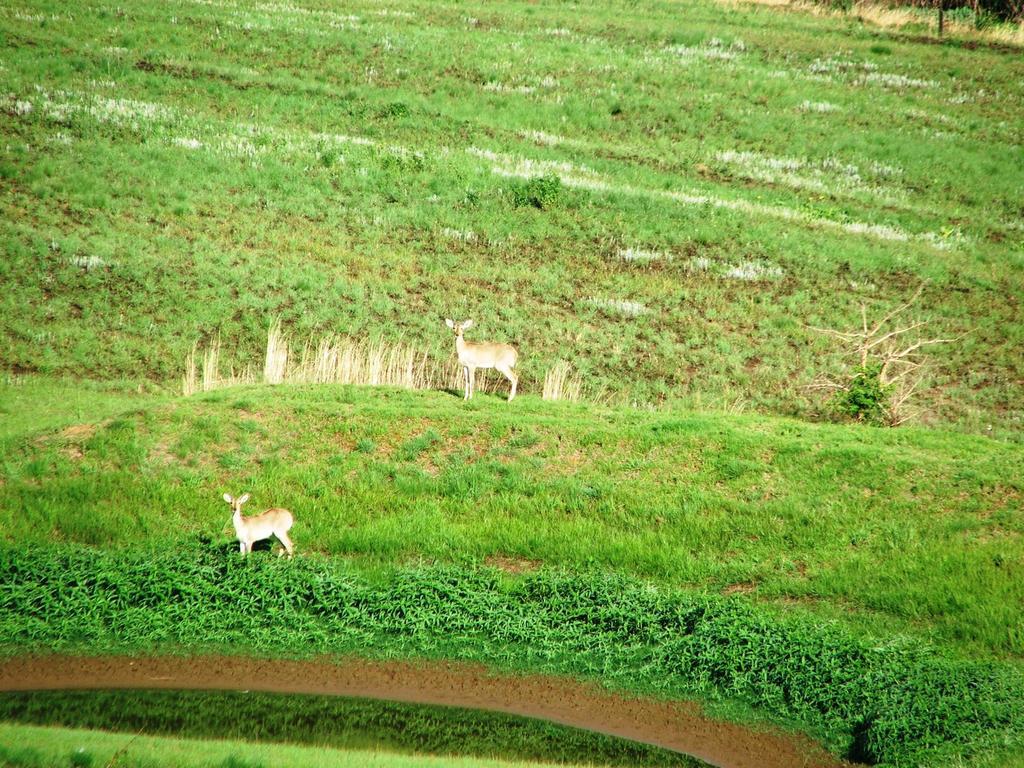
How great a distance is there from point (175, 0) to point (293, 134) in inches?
745

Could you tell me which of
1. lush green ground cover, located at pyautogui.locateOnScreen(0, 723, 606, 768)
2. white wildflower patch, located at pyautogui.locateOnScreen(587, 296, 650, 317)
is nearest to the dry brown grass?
white wildflower patch, located at pyautogui.locateOnScreen(587, 296, 650, 317)

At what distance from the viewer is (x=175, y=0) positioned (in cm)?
5297

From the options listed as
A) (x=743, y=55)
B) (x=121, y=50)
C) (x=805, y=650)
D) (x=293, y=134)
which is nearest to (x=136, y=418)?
(x=805, y=650)

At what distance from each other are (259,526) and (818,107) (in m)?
41.5

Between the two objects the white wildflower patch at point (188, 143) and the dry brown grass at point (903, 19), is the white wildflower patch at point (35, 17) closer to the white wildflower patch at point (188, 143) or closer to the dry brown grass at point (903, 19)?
the white wildflower patch at point (188, 143)

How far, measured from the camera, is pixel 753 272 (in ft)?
109

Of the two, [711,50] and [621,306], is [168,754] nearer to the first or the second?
[621,306]

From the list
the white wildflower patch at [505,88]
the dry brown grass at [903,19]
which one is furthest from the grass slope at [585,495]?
the dry brown grass at [903,19]

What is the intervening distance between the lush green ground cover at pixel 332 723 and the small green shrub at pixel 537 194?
2526cm

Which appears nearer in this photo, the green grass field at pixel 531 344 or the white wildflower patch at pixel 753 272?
the green grass field at pixel 531 344

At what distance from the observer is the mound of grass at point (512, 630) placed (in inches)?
508

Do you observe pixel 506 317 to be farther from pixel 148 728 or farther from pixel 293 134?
pixel 148 728

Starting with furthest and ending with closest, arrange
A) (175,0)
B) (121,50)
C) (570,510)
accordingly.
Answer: (175,0) → (121,50) → (570,510)

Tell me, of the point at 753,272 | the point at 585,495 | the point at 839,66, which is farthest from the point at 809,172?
the point at 585,495
